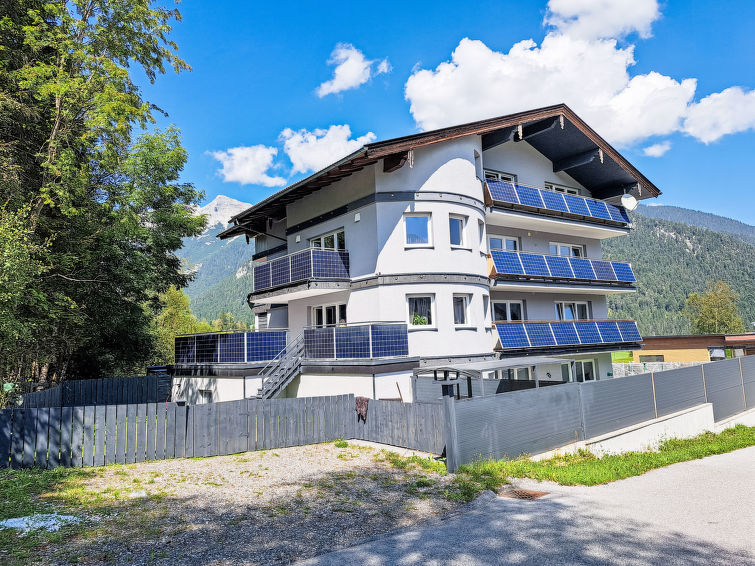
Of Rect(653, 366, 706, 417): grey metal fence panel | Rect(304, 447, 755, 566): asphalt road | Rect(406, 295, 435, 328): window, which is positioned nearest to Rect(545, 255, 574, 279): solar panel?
Rect(653, 366, 706, 417): grey metal fence panel

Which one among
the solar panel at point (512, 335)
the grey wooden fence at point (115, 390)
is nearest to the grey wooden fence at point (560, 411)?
the solar panel at point (512, 335)

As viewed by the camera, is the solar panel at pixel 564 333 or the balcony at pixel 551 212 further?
the solar panel at pixel 564 333

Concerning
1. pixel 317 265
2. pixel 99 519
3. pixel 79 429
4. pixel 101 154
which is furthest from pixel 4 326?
pixel 317 265

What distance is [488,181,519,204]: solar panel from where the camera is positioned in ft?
70.6

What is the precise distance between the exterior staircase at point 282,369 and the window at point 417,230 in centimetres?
603

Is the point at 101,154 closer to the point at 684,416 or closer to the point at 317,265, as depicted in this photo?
the point at 317,265

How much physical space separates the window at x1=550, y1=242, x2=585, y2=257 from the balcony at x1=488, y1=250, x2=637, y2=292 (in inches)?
77.4

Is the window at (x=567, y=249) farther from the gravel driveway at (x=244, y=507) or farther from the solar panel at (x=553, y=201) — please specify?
the gravel driveway at (x=244, y=507)

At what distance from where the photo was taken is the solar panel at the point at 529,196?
22.4 metres

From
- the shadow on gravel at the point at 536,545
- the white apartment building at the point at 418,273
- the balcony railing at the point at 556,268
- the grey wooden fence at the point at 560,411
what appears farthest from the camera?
the balcony railing at the point at 556,268

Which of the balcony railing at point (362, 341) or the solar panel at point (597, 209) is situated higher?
the solar panel at point (597, 209)

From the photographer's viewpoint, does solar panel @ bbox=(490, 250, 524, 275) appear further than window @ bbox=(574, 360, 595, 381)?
No

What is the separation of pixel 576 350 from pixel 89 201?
23.1m

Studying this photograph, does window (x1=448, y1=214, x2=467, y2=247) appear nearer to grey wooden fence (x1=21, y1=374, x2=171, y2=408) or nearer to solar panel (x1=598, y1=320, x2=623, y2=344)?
solar panel (x1=598, y1=320, x2=623, y2=344)
